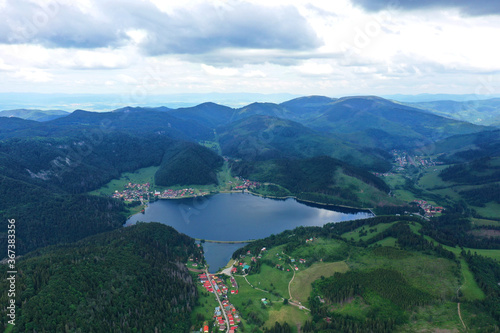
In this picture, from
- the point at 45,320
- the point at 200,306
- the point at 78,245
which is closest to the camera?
the point at 45,320

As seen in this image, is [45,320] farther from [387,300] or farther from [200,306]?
[387,300]

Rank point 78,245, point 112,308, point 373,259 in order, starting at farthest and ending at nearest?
point 78,245 < point 373,259 < point 112,308

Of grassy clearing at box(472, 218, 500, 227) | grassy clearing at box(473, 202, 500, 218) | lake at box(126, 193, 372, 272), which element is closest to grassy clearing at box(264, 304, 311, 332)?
lake at box(126, 193, 372, 272)

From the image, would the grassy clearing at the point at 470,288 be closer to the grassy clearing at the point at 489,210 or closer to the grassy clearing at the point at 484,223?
the grassy clearing at the point at 484,223

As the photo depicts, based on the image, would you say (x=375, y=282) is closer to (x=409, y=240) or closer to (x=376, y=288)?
(x=376, y=288)

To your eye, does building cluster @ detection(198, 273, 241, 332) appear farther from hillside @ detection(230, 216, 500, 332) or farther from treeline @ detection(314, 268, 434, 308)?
treeline @ detection(314, 268, 434, 308)

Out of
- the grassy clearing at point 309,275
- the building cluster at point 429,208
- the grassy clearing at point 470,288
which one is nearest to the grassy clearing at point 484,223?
the building cluster at point 429,208

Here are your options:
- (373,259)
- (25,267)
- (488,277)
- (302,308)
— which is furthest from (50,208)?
(488,277)
